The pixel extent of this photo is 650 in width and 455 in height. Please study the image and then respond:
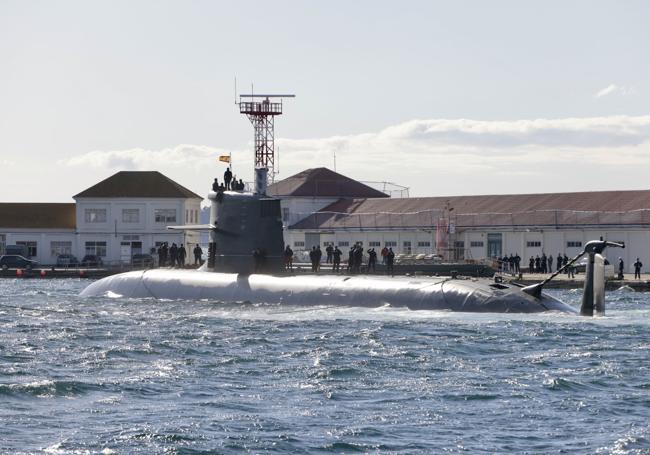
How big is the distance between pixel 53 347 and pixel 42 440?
9.48m

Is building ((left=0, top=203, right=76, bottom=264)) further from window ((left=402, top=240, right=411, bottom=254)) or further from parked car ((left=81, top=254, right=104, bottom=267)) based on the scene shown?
window ((left=402, top=240, right=411, bottom=254))

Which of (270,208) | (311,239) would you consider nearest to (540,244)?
(311,239)

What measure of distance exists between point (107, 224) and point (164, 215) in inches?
148

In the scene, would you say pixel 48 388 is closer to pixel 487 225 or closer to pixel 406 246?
pixel 487 225

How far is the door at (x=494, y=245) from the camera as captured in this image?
66500 mm

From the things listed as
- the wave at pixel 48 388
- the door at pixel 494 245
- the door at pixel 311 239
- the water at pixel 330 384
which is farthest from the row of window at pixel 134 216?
the wave at pixel 48 388

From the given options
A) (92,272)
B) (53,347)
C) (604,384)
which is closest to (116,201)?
(92,272)

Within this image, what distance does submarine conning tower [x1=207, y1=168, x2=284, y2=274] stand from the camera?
1447 inches

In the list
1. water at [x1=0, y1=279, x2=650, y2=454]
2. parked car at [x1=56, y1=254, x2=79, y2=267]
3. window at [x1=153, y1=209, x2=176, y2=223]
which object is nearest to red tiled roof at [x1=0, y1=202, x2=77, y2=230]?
parked car at [x1=56, y1=254, x2=79, y2=267]

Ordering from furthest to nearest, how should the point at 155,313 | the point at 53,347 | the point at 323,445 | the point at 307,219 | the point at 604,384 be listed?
the point at 307,219 < the point at 155,313 < the point at 53,347 < the point at 604,384 < the point at 323,445

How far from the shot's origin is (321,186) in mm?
84188

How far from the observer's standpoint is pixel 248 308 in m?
33.5

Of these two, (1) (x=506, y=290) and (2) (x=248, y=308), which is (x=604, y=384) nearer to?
(1) (x=506, y=290)

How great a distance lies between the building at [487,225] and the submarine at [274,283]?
2839cm
